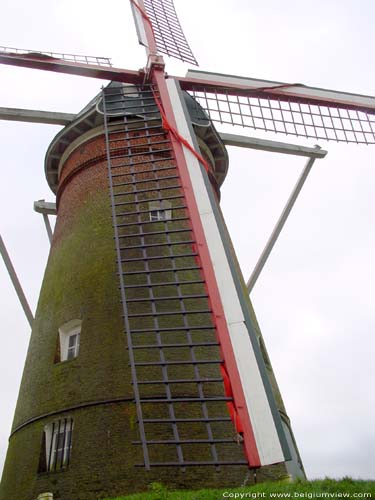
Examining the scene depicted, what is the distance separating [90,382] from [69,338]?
1.32 m

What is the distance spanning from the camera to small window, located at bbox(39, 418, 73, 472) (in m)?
7.50

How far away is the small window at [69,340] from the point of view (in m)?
8.65

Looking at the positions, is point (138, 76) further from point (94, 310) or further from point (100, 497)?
point (100, 497)

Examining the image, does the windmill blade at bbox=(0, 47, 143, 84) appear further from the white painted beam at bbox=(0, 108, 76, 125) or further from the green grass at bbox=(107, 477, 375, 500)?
the green grass at bbox=(107, 477, 375, 500)

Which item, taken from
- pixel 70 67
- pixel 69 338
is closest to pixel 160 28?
pixel 70 67

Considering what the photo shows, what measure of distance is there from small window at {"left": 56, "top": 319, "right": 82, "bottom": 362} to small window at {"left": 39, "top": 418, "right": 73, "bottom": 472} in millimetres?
1115

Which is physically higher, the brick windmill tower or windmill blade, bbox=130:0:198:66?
windmill blade, bbox=130:0:198:66

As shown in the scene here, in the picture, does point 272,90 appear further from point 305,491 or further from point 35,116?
point 305,491

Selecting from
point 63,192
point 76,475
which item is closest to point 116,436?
point 76,475

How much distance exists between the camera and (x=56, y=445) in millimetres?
7715

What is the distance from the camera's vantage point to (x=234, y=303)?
5977 mm

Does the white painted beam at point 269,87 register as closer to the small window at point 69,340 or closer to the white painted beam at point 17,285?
the white painted beam at point 17,285

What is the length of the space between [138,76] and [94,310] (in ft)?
17.7

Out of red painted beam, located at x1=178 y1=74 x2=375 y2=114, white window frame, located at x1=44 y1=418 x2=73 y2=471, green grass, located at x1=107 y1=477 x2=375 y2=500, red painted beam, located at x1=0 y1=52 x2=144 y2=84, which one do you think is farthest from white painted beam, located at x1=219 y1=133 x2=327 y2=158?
green grass, located at x1=107 y1=477 x2=375 y2=500
